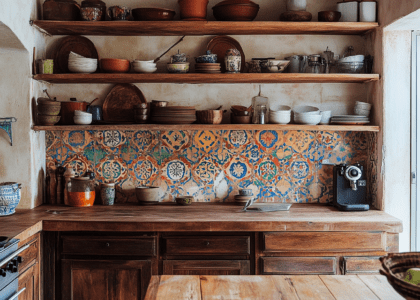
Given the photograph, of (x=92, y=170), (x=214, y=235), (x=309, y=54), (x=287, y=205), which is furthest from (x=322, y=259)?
(x=92, y=170)

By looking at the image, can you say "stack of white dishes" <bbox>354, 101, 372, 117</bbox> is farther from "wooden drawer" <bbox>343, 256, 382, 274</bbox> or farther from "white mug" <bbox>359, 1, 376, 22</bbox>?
"wooden drawer" <bbox>343, 256, 382, 274</bbox>

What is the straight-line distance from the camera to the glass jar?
340cm

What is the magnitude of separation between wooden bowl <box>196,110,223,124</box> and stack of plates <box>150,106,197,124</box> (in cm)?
6

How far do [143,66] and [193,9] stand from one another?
2.00ft

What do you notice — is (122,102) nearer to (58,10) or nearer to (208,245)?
(58,10)

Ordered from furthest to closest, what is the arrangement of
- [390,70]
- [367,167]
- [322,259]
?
1. [367,167]
2. [390,70]
3. [322,259]

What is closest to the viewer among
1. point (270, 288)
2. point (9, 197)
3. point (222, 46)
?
point (270, 288)

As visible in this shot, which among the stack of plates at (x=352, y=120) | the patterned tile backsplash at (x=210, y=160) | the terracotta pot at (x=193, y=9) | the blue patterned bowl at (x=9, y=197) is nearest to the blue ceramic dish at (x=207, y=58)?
the terracotta pot at (x=193, y=9)

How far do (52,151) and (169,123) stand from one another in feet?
3.62

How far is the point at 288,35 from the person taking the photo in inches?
144

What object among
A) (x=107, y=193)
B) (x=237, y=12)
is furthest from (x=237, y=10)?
(x=107, y=193)

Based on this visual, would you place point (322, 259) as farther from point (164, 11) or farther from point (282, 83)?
point (164, 11)

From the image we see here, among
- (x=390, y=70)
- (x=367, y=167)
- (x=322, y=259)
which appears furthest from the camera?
(x=367, y=167)

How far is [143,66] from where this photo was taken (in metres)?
3.37
